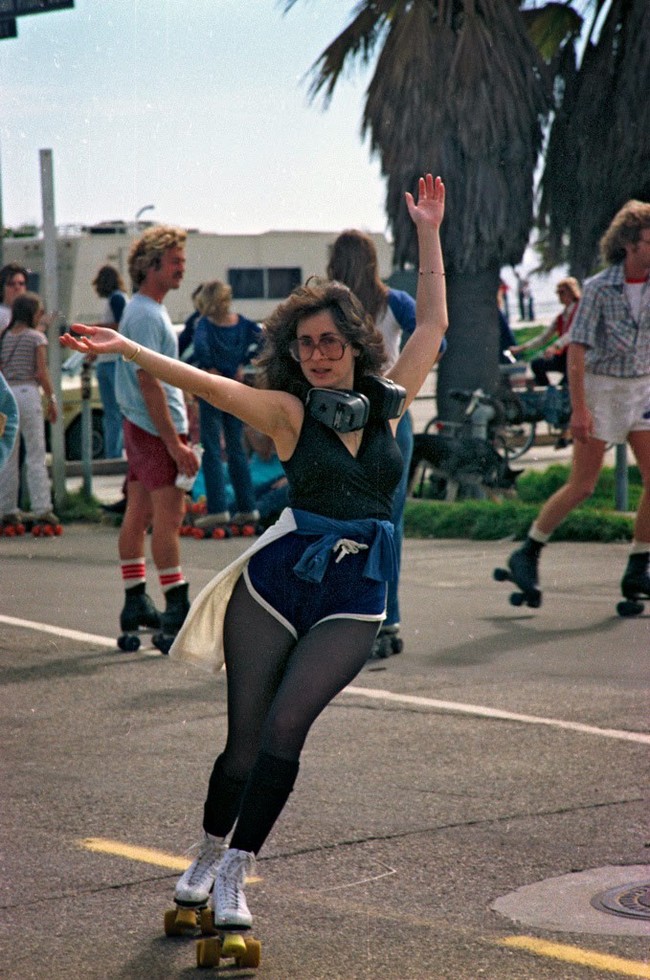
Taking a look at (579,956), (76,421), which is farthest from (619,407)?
(76,421)

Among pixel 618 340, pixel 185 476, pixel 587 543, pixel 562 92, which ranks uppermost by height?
pixel 562 92

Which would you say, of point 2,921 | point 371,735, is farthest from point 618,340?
point 2,921

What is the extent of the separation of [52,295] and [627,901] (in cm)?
925

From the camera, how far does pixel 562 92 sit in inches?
694

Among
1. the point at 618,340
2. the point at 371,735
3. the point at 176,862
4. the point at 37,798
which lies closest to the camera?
the point at 176,862

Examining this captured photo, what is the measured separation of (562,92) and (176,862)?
1391cm

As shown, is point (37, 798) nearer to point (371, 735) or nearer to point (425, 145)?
point (371, 735)

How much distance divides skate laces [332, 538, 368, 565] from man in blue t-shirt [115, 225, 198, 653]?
3.85m

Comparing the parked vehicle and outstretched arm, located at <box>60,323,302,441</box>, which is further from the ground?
outstretched arm, located at <box>60,323,302,441</box>

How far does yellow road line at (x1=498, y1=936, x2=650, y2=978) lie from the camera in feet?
13.2

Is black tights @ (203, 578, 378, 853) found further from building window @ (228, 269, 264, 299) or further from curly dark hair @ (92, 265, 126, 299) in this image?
building window @ (228, 269, 264, 299)

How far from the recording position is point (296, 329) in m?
4.62

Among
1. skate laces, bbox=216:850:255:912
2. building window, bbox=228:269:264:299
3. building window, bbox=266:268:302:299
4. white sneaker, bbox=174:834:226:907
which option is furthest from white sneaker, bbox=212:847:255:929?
building window, bbox=266:268:302:299

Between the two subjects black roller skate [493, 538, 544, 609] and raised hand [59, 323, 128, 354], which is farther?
black roller skate [493, 538, 544, 609]
